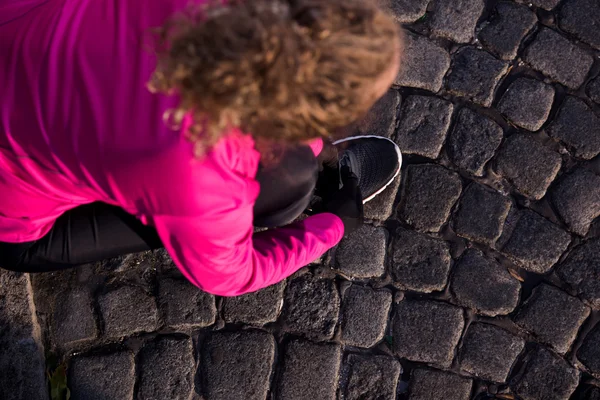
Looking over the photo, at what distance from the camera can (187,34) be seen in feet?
4.45

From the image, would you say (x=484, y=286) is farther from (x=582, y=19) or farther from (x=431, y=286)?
(x=582, y=19)

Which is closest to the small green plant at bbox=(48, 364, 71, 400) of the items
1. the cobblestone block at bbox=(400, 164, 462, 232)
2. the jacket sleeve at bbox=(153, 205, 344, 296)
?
the jacket sleeve at bbox=(153, 205, 344, 296)

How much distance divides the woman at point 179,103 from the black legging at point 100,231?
4cm

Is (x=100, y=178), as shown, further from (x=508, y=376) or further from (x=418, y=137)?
(x=508, y=376)

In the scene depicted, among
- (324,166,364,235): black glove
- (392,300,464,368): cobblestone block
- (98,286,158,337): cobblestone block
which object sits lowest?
(98,286,158,337): cobblestone block

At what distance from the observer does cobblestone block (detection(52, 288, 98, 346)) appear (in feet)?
10.4

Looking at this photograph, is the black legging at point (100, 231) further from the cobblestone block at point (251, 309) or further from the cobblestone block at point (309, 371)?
the cobblestone block at point (309, 371)

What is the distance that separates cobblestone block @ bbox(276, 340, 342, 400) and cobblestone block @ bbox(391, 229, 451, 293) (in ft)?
1.76

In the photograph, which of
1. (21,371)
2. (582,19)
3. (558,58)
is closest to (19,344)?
(21,371)

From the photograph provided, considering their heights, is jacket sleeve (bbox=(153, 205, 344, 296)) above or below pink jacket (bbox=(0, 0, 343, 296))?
below

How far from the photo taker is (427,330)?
10.5 ft

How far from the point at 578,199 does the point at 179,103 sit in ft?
8.45

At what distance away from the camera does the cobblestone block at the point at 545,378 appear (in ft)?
10.3

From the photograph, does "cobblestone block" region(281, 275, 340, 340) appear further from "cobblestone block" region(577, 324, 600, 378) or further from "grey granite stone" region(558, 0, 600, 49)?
"grey granite stone" region(558, 0, 600, 49)
